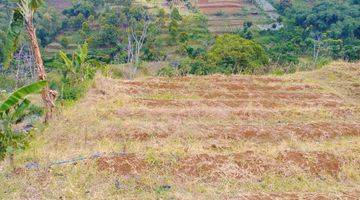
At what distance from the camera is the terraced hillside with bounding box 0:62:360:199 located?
7762mm

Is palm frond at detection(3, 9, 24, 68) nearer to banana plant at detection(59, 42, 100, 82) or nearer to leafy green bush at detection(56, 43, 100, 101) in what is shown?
leafy green bush at detection(56, 43, 100, 101)

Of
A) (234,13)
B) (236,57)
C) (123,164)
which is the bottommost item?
(234,13)

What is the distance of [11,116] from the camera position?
8.52 m

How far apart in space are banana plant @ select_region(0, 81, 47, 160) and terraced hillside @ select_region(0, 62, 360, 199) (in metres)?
0.40

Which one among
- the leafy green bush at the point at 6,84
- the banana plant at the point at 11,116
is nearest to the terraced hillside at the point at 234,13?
the leafy green bush at the point at 6,84

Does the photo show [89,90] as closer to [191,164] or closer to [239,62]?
[191,164]

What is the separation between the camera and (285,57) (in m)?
29.9

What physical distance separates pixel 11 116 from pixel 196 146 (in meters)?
3.75

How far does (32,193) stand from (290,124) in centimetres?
642

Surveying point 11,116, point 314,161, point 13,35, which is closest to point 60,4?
point 13,35

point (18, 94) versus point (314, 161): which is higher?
point (18, 94)

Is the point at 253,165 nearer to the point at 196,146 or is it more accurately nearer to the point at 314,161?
the point at 314,161

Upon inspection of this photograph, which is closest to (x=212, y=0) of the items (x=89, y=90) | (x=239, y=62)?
(x=239, y=62)

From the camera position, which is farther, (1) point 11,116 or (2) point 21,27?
(2) point 21,27
